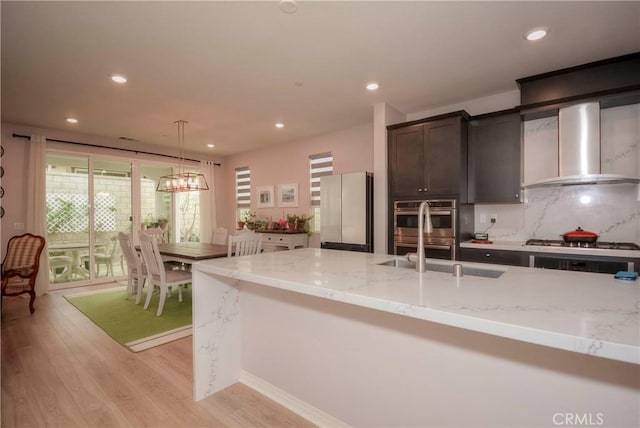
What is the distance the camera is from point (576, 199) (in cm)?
318

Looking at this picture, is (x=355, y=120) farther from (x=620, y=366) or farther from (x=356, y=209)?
(x=620, y=366)

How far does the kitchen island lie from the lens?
3.18 ft

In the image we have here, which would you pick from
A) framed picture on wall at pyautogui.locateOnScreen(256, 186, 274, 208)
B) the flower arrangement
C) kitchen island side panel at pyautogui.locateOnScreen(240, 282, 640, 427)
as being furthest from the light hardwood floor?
framed picture on wall at pyautogui.locateOnScreen(256, 186, 274, 208)

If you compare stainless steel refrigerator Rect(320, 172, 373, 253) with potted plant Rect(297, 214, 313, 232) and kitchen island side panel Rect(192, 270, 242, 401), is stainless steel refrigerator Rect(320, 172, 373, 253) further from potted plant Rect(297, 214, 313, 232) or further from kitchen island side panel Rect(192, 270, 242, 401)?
kitchen island side panel Rect(192, 270, 242, 401)

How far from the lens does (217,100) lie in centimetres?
365

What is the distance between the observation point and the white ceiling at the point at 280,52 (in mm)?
2082

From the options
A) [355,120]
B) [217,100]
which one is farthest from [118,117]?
[355,120]

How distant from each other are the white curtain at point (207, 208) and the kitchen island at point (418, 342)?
15.4 ft

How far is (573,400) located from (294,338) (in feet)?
4.49

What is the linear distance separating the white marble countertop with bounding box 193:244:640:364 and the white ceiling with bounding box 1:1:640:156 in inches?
67.7

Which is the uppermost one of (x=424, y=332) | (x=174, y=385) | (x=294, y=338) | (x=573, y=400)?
(x=424, y=332)

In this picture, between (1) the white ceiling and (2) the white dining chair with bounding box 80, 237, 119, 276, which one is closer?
(1) the white ceiling

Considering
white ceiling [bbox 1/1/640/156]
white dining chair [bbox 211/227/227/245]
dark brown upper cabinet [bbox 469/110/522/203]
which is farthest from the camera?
white dining chair [bbox 211/227/227/245]

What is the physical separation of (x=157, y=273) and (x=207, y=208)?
9.75 feet
